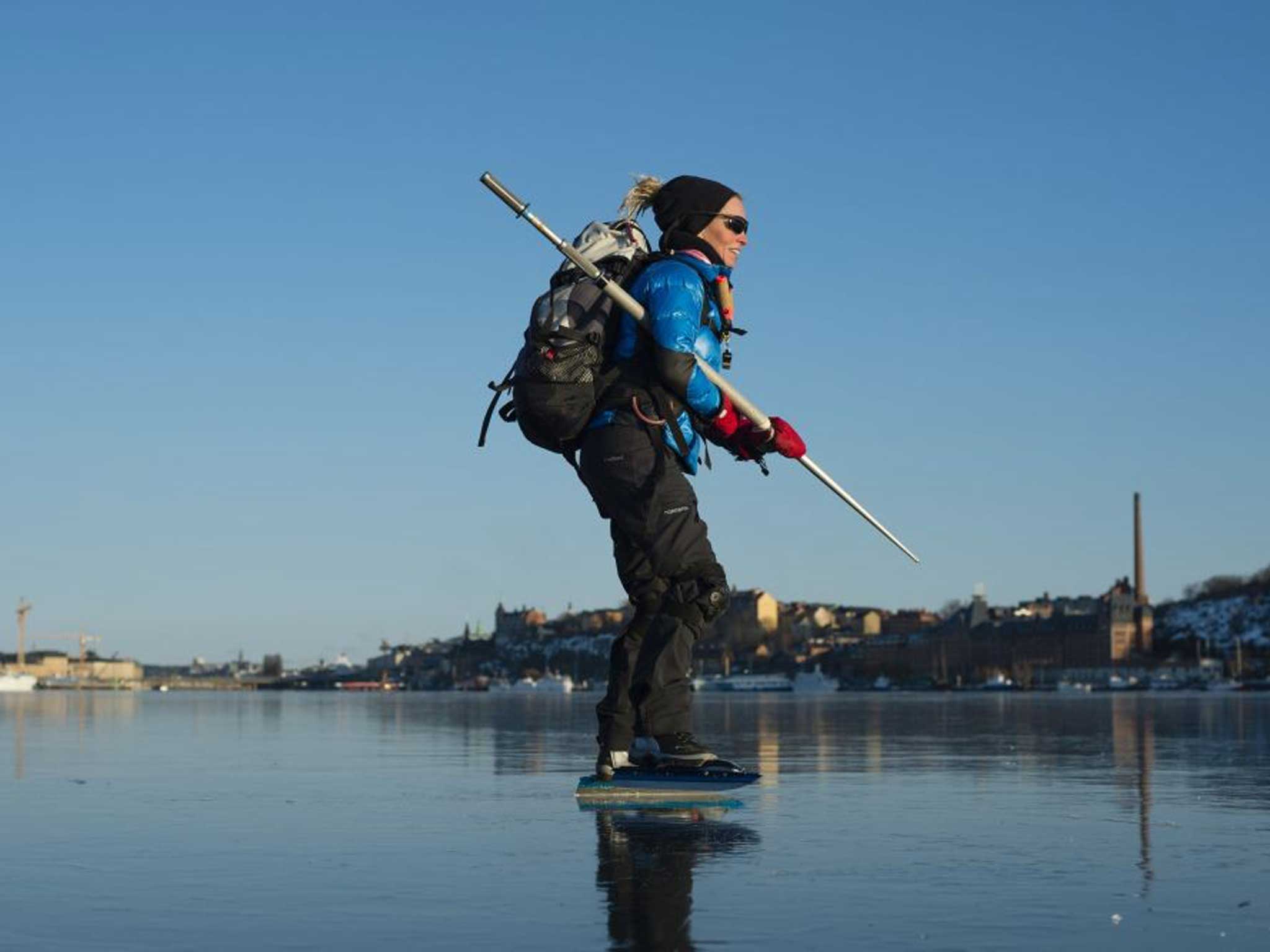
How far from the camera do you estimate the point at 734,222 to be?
7.61m

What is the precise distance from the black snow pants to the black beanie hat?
1.07 metres

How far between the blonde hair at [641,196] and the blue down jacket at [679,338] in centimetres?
57

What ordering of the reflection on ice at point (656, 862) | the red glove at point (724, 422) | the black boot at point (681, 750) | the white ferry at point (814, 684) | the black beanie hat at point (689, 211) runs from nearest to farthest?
the reflection on ice at point (656, 862) → the black boot at point (681, 750) → the red glove at point (724, 422) → the black beanie hat at point (689, 211) → the white ferry at point (814, 684)

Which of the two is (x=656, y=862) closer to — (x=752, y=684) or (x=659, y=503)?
(x=659, y=503)

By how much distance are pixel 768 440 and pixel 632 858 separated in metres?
2.74

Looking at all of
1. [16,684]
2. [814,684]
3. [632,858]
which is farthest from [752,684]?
[632,858]

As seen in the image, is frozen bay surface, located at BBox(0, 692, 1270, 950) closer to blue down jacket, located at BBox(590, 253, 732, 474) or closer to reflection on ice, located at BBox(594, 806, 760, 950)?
reflection on ice, located at BBox(594, 806, 760, 950)

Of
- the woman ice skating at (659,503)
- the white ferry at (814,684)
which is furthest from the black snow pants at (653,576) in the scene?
the white ferry at (814,684)

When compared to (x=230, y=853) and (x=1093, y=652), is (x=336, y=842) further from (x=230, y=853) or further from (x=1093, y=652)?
(x=1093, y=652)

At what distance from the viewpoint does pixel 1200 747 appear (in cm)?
1180

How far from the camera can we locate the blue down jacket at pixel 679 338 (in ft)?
22.4

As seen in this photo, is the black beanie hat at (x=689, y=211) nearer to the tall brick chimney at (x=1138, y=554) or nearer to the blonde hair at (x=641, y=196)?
the blonde hair at (x=641, y=196)

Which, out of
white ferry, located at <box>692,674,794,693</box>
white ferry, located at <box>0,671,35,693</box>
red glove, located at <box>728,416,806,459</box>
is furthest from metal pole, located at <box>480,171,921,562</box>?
white ferry, located at <box>692,674,794,693</box>

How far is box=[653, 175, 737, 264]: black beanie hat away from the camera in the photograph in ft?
24.7
